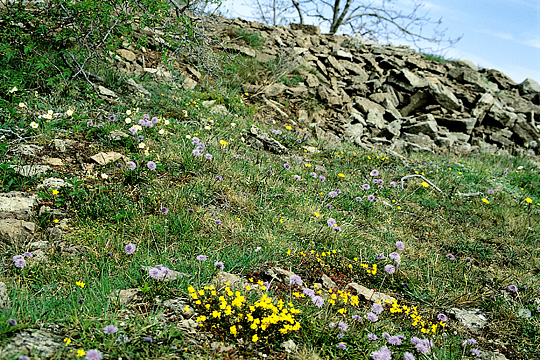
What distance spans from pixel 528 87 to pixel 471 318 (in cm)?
1103

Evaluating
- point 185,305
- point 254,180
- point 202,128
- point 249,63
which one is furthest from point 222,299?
point 249,63

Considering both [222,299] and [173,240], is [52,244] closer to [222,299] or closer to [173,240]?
[173,240]

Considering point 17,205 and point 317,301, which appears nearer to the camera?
A: point 317,301

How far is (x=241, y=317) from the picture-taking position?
2150mm

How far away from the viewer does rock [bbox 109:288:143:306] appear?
7.18 feet

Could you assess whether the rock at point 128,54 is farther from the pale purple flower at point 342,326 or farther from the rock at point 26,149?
the pale purple flower at point 342,326

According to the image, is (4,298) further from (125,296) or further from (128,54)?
(128,54)

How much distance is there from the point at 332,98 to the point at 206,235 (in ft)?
20.3

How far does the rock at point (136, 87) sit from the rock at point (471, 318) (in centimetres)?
502

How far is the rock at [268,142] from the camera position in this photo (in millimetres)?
5715

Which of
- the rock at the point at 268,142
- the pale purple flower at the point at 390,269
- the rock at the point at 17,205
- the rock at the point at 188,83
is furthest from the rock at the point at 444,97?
the rock at the point at 17,205

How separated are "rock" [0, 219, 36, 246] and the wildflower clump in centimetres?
155

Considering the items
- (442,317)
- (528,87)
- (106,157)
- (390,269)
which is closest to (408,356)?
(442,317)

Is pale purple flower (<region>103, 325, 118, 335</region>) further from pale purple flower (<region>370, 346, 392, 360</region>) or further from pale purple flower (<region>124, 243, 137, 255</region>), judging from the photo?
pale purple flower (<region>370, 346, 392, 360</region>)
